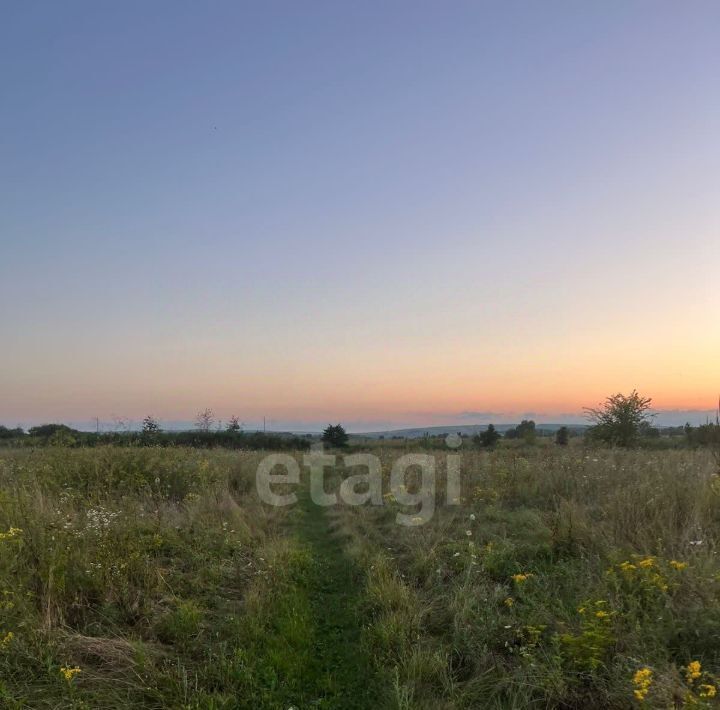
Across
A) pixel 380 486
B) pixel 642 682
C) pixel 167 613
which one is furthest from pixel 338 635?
pixel 380 486

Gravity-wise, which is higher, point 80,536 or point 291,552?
point 80,536

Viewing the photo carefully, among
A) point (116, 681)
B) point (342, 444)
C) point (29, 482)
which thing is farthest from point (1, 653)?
point (342, 444)

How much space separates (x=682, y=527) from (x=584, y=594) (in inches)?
86.9

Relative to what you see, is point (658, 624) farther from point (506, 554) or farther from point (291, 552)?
point (291, 552)

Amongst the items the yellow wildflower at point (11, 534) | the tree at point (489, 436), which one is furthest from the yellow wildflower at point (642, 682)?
Result: the tree at point (489, 436)

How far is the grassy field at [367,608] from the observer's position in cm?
343

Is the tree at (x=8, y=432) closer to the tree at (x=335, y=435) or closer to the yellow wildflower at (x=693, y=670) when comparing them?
the tree at (x=335, y=435)

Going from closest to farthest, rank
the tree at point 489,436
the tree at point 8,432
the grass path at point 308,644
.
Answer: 1. the grass path at point 308,644
2. the tree at point 489,436
3. the tree at point 8,432

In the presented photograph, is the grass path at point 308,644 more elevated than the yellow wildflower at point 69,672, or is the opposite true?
the yellow wildflower at point 69,672

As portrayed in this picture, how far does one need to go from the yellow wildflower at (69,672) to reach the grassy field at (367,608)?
0.10ft

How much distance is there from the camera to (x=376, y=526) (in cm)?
857

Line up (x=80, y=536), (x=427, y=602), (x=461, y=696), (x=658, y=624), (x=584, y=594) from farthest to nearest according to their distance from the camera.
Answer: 1. (x=80, y=536)
2. (x=427, y=602)
3. (x=584, y=594)
4. (x=658, y=624)
5. (x=461, y=696)

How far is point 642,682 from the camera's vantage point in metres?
2.80

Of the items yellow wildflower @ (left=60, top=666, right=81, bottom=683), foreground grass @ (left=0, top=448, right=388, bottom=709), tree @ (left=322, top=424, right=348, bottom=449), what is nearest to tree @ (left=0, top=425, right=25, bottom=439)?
tree @ (left=322, top=424, right=348, bottom=449)
